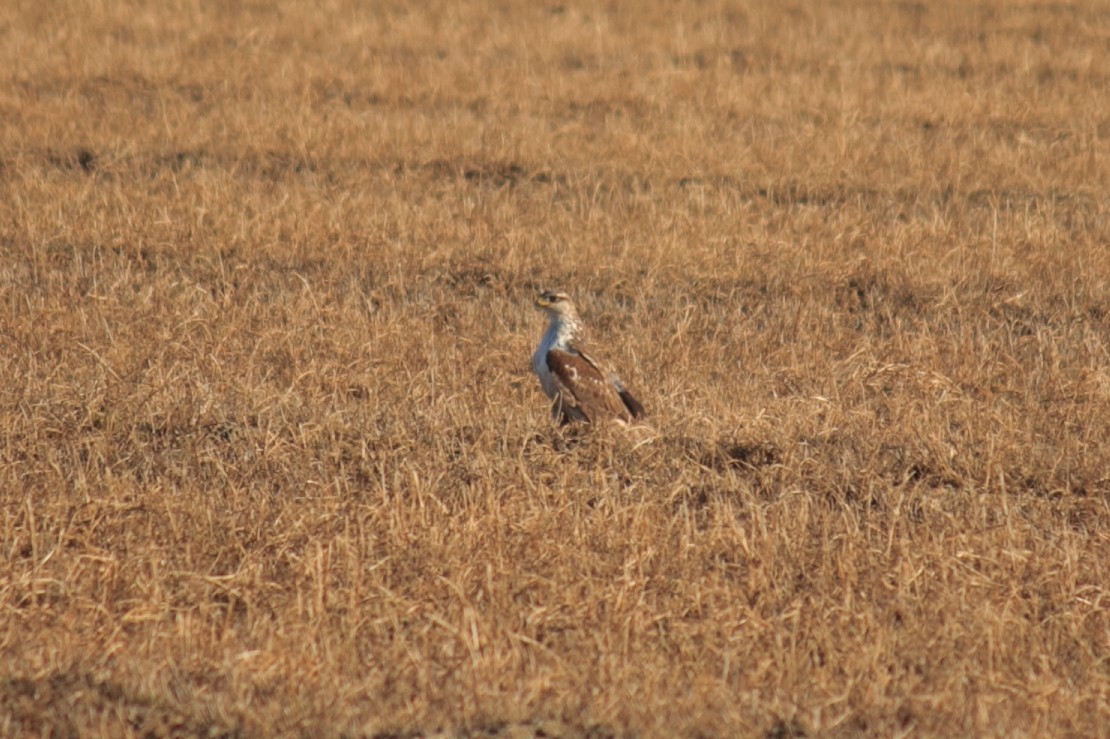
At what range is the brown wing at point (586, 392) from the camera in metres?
8.03

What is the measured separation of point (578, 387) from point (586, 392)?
51mm

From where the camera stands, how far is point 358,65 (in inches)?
715

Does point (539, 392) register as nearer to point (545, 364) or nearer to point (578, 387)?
point (545, 364)

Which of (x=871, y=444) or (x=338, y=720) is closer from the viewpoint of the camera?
(x=338, y=720)

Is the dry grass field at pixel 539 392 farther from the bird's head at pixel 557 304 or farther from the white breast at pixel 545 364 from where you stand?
the bird's head at pixel 557 304

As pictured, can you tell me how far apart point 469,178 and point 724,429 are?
687 cm

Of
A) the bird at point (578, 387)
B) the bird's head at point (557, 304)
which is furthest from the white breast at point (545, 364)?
the bird's head at point (557, 304)

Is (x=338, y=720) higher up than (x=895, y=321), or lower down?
higher up

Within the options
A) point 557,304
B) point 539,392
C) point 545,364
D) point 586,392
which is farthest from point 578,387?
point 539,392

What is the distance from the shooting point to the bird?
26.4 ft

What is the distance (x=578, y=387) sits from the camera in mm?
8062

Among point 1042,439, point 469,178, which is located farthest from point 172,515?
point 469,178

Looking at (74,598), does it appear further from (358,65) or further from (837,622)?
(358,65)

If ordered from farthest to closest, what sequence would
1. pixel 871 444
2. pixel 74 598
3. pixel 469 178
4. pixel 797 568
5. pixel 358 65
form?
pixel 358 65, pixel 469 178, pixel 871 444, pixel 797 568, pixel 74 598
